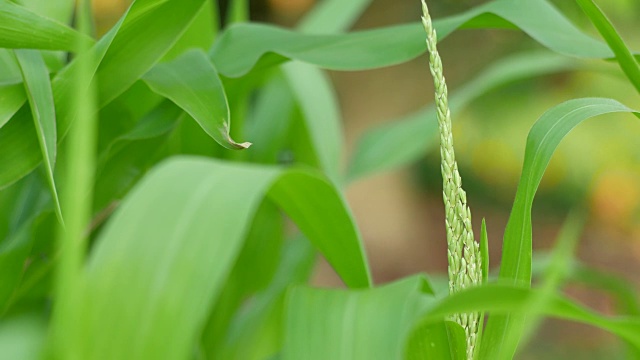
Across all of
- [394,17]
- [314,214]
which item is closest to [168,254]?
[314,214]

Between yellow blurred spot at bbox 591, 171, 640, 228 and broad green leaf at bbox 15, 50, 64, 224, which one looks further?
yellow blurred spot at bbox 591, 171, 640, 228

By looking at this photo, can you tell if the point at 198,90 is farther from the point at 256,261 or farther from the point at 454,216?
the point at 256,261

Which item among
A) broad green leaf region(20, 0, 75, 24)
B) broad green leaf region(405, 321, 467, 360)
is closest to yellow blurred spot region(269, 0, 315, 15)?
broad green leaf region(20, 0, 75, 24)

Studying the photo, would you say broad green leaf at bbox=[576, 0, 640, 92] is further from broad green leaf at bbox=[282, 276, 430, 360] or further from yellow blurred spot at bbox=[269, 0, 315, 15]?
yellow blurred spot at bbox=[269, 0, 315, 15]

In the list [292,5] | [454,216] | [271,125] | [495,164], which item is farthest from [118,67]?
[292,5]

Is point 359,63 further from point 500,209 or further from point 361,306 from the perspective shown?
point 500,209

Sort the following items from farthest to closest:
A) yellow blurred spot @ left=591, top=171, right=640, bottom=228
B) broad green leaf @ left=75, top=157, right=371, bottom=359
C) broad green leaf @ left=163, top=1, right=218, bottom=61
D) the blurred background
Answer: yellow blurred spot @ left=591, top=171, right=640, bottom=228 → the blurred background → broad green leaf @ left=163, top=1, right=218, bottom=61 → broad green leaf @ left=75, top=157, right=371, bottom=359
